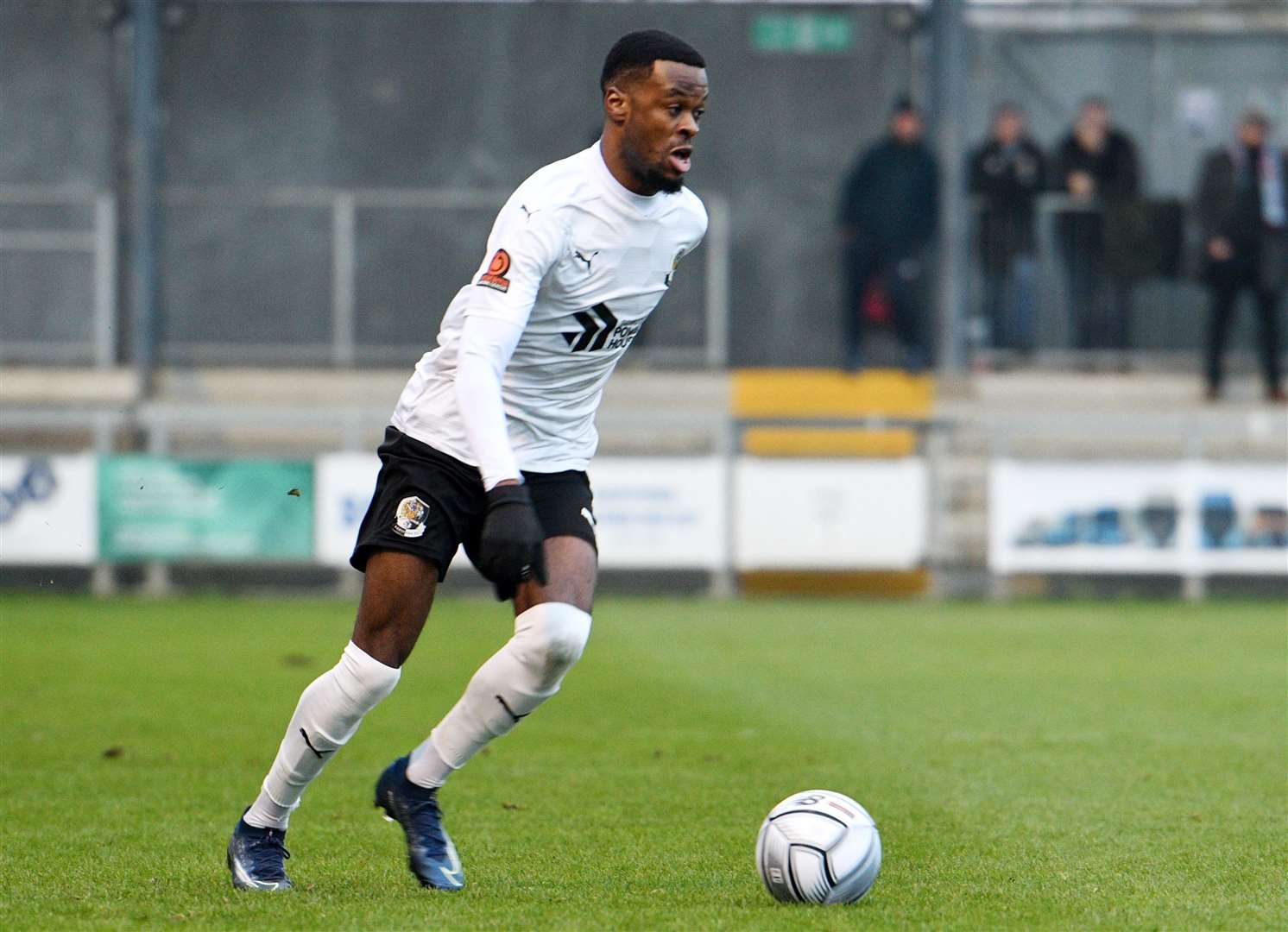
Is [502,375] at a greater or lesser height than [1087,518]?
greater

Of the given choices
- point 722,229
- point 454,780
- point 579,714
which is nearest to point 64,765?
point 454,780

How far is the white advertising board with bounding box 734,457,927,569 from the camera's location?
16.9 m

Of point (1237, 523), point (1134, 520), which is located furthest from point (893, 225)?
point (1237, 523)

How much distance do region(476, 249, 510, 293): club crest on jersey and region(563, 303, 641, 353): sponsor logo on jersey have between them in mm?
318

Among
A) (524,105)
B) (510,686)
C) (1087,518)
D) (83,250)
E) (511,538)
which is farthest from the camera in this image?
(524,105)

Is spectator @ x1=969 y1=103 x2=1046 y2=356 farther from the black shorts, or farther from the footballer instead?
the black shorts

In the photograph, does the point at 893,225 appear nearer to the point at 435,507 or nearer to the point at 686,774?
the point at 686,774

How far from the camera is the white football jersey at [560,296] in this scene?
17.9ft

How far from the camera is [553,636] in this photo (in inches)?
217

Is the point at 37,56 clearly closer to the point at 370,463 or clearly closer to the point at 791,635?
the point at 370,463

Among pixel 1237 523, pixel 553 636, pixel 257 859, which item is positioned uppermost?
pixel 553 636

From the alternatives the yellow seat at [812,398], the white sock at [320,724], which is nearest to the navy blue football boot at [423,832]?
the white sock at [320,724]

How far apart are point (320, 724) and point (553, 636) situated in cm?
65

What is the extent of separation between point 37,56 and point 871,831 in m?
16.0
